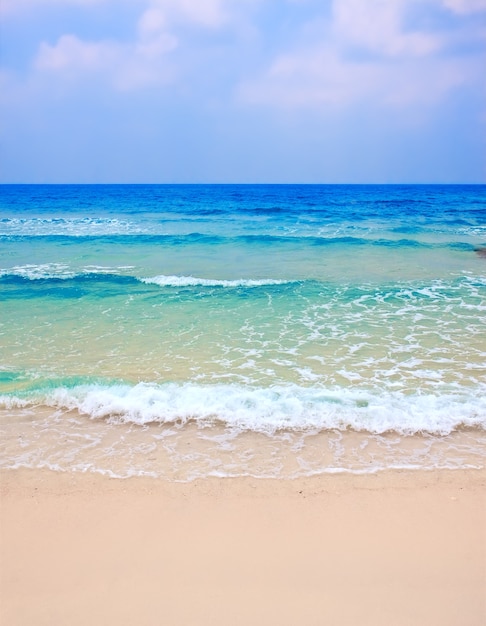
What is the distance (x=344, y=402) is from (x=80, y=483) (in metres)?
3.56

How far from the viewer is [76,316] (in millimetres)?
10711

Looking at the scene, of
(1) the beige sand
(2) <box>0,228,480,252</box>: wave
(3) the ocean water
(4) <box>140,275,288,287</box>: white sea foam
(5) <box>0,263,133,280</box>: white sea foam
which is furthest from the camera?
(2) <box>0,228,480,252</box>: wave

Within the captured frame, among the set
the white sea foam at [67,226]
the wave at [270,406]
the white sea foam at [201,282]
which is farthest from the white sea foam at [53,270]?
the white sea foam at [67,226]

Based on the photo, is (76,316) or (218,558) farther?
(76,316)

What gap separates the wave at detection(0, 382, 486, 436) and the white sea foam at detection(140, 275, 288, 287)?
7.10m

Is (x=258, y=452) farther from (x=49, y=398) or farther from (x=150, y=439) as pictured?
(x=49, y=398)

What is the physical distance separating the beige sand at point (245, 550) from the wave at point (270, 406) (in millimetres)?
1043

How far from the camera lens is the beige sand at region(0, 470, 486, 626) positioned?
10.6ft

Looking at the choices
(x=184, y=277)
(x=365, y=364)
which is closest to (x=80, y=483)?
(x=365, y=364)

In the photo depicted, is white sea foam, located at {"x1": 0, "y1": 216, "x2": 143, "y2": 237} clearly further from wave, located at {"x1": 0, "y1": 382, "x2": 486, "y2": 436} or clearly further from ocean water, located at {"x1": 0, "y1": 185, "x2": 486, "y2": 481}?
wave, located at {"x1": 0, "y1": 382, "x2": 486, "y2": 436}

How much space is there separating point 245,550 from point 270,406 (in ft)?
8.12

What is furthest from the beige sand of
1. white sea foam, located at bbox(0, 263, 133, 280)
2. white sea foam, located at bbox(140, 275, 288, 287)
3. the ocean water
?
white sea foam, located at bbox(0, 263, 133, 280)

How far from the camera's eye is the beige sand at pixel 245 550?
10.6ft

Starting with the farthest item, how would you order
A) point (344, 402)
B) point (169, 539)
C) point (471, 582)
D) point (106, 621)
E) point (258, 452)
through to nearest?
point (344, 402), point (258, 452), point (169, 539), point (471, 582), point (106, 621)
